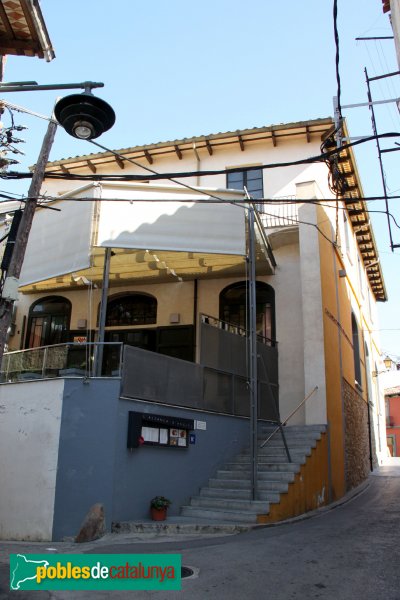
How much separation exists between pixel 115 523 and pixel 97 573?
2.83 m

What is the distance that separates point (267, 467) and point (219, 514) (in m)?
2.04

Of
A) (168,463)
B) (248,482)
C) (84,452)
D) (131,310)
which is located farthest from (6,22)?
(131,310)

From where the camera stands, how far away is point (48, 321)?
1819 centimetres

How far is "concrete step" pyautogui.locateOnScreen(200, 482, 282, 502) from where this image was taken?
10.7 metres

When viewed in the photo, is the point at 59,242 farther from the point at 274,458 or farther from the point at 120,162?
the point at 120,162

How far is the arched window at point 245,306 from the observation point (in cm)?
1611

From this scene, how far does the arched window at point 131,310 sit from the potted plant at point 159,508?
24.2 feet

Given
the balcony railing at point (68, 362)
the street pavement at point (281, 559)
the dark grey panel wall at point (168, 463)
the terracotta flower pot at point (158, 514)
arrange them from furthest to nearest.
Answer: the balcony railing at point (68, 362) → the terracotta flower pot at point (158, 514) → the dark grey panel wall at point (168, 463) → the street pavement at point (281, 559)

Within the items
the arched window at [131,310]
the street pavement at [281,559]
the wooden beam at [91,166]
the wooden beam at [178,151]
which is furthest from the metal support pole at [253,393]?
the wooden beam at [91,166]

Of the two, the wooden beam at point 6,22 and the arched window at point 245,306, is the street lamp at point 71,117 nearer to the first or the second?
the wooden beam at point 6,22

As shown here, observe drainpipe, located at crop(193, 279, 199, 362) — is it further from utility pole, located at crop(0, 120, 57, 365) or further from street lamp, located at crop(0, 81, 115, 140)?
street lamp, located at crop(0, 81, 115, 140)

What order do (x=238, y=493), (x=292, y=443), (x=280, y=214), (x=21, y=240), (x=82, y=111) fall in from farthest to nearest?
(x=280, y=214)
(x=292, y=443)
(x=238, y=493)
(x=21, y=240)
(x=82, y=111)

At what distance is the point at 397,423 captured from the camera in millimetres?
48500

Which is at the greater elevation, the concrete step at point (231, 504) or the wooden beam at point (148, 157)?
the wooden beam at point (148, 157)
